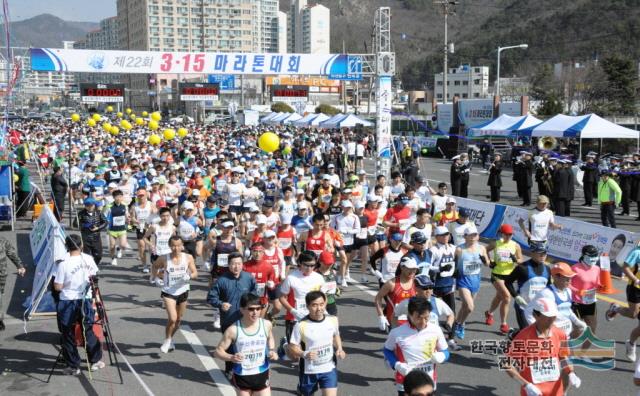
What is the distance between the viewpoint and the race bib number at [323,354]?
5.66m

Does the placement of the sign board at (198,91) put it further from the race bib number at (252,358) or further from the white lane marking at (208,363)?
the race bib number at (252,358)

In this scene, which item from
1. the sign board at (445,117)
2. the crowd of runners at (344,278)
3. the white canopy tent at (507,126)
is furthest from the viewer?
the sign board at (445,117)

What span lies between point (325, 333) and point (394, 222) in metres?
6.57

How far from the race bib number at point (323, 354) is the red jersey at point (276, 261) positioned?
2.71 metres

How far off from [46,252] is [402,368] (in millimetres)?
8006

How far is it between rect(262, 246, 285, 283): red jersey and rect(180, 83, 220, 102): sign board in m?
27.2

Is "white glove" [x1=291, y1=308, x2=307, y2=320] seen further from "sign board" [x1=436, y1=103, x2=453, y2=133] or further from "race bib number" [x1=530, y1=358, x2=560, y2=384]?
"sign board" [x1=436, y1=103, x2=453, y2=133]

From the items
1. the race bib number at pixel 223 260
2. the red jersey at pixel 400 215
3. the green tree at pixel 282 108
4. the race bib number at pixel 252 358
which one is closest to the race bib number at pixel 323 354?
the race bib number at pixel 252 358

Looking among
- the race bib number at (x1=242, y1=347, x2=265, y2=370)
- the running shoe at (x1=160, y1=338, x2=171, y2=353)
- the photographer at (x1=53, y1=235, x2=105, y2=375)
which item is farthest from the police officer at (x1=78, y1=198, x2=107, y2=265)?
the race bib number at (x1=242, y1=347, x2=265, y2=370)

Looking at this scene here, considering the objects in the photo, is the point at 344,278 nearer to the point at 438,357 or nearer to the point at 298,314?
the point at 298,314

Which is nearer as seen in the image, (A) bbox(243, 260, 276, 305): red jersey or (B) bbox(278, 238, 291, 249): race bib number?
(A) bbox(243, 260, 276, 305): red jersey

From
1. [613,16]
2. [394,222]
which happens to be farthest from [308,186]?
[613,16]

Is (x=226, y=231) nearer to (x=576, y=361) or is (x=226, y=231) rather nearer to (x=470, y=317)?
(x=470, y=317)

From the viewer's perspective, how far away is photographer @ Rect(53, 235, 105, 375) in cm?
781
